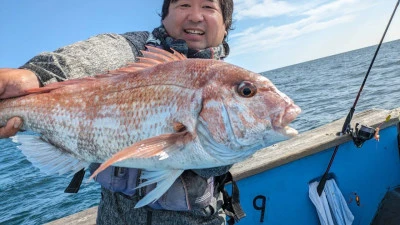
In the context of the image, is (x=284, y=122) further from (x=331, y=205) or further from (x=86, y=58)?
(x=331, y=205)

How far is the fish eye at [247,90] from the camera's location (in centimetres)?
166

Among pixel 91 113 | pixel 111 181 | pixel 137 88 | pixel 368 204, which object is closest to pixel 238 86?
pixel 137 88

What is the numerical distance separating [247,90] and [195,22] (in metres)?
0.96

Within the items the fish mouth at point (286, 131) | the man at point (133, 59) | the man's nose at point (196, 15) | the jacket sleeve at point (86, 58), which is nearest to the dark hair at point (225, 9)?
the man at point (133, 59)

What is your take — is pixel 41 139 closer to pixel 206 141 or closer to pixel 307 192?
pixel 206 141

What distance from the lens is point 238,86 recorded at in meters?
1.68

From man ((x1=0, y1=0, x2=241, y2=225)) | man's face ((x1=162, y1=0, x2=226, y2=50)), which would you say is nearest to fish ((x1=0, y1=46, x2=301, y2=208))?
man ((x1=0, y1=0, x2=241, y2=225))

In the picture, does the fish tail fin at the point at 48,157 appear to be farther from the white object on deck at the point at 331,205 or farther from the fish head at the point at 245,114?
the white object on deck at the point at 331,205

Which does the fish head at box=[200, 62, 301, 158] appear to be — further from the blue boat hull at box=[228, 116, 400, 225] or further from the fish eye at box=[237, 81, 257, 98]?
the blue boat hull at box=[228, 116, 400, 225]

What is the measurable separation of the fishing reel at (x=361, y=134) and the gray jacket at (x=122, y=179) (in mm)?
2458

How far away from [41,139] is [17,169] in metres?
17.4

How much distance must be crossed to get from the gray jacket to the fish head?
0.50 m

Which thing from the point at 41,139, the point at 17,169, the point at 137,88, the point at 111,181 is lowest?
the point at 17,169

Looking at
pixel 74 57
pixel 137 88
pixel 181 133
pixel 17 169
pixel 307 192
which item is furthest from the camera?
pixel 17 169
